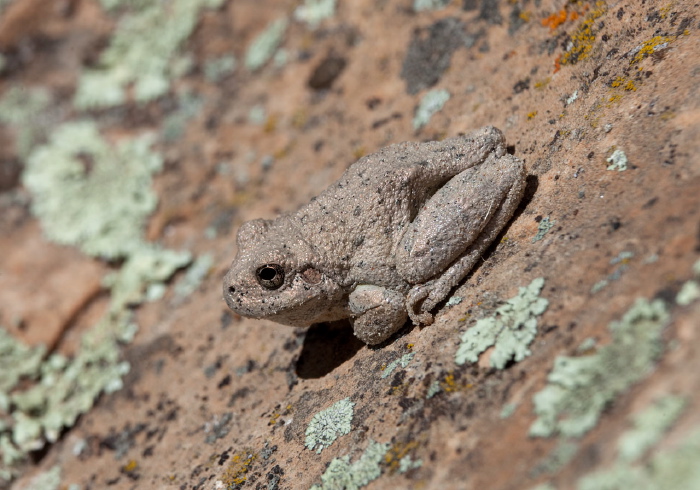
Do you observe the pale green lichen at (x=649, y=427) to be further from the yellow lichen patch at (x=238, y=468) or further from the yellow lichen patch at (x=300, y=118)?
the yellow lichen patch at (x=300, y=118)

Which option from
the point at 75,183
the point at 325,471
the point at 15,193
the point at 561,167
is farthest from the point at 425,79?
the point at 15,193

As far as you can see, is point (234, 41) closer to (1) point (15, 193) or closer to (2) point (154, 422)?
(1) point (15, 193)

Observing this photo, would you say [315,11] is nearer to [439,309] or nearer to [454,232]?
[454,232]

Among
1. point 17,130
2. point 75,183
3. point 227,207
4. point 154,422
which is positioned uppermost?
point 17,130

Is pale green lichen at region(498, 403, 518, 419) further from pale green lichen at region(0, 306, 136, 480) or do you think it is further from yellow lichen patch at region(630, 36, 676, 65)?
pale green lichen at region(0, 306, 136, 480)

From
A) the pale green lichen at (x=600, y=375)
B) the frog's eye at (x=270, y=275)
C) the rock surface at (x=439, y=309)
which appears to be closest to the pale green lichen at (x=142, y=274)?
the rock surface at (x=439, y=309)

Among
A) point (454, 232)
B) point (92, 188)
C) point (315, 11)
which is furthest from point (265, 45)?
point (454, 232)

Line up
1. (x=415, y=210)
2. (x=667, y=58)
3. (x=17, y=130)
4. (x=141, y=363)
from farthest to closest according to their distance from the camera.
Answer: (x=17, y=130) → (x=141, y=363) → (x=415, y=210) → (x=667, y=58)
